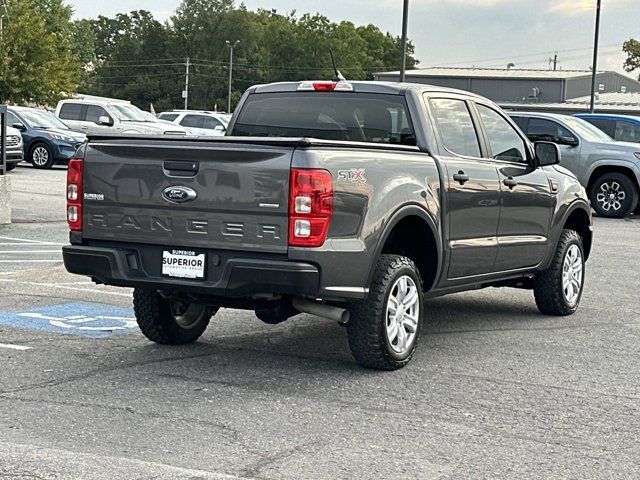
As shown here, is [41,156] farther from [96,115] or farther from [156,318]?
[156,318]

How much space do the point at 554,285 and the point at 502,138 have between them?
1.44 metres

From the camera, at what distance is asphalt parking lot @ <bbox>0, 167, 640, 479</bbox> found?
511 centimetres

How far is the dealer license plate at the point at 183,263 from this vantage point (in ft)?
21.8

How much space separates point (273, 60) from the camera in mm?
133250

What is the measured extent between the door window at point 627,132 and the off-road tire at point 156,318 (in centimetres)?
1657

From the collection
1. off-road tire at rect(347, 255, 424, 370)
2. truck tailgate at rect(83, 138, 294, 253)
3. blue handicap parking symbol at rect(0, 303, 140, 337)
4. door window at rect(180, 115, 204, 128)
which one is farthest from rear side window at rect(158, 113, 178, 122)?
off-road tire at rect(347, 255, 424, 370)

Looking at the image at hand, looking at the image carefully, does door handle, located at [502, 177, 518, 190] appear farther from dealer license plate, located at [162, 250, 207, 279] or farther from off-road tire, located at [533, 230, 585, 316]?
dealer license plate, located at [162, 250, 207, 279]

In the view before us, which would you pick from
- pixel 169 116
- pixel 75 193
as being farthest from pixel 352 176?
pixel 169 116

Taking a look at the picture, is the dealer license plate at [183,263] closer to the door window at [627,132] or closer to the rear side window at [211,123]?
the door window at [627,132]

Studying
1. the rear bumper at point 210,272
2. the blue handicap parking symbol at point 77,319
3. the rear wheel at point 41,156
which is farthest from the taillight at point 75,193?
the rear wheel at point 41,156

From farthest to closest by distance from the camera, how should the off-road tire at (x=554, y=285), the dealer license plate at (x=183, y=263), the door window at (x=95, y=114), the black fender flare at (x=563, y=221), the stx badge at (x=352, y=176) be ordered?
the door window at (x=95, y=114)
the off-road tire at (x=554, y=285)
the black fender flare at (x=563, y=221)
the dealer license plate at (x=183, y=263)
the stx badge at (x=352, y=176)

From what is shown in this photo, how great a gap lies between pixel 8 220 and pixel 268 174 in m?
10.3

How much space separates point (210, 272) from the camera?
21.7 ft

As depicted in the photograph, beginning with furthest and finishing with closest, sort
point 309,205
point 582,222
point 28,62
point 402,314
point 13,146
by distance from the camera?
point 28,62
point 13,146
point 582,222
point 402,314
point 309,205
